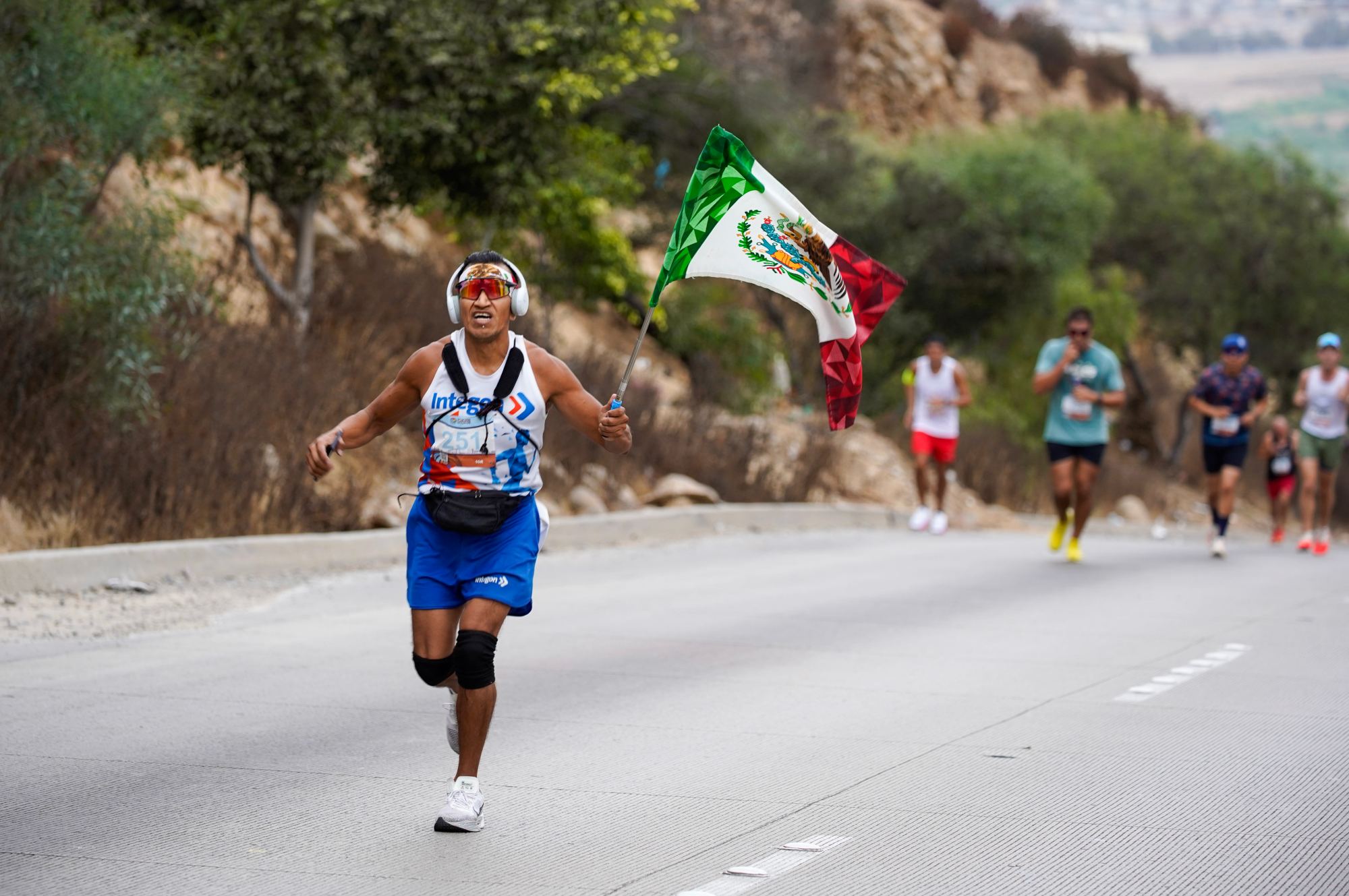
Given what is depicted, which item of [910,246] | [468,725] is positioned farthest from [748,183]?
[910,246]

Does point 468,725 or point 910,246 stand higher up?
point 910,246

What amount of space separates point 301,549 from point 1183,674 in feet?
22.5

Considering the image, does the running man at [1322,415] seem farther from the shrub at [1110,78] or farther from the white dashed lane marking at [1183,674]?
the shrub at [1110,78]

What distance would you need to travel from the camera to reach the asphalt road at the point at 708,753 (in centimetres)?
531

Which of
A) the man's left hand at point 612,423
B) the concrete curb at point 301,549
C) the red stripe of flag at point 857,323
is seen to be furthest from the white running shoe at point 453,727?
the concrete curb at point 301,549

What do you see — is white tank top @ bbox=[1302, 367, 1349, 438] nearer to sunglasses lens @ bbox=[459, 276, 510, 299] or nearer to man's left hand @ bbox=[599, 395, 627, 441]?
man's left hand @ bbox=[599, 395, 627, 441]

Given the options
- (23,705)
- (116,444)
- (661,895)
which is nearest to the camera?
(661,895)

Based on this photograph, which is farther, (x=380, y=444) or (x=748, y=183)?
(x=380, y=444)

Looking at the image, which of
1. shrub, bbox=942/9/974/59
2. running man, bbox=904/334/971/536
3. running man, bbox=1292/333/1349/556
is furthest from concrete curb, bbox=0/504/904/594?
shrub, bbox=942/9/974/59

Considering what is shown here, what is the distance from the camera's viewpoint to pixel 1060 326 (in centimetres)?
4019

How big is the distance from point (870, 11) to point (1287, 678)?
181 feet

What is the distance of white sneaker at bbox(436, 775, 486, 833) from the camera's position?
18.5 feet

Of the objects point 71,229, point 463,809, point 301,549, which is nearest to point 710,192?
point 463,809

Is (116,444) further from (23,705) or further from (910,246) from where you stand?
(910,246)
